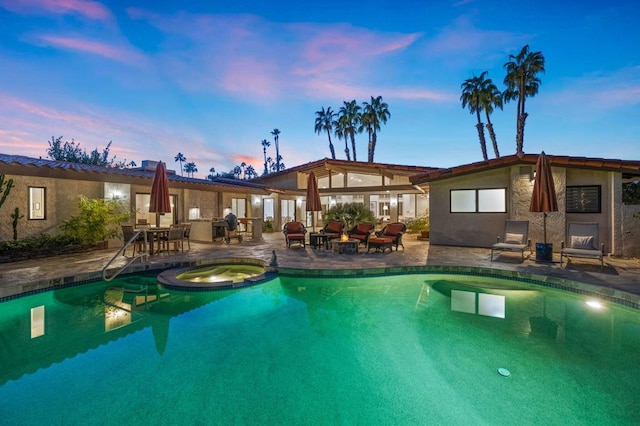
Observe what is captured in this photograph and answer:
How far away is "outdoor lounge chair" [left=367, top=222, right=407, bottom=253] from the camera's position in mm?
9703

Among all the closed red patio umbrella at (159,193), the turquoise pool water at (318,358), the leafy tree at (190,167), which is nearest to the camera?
the turquoise pool water at (318,358)

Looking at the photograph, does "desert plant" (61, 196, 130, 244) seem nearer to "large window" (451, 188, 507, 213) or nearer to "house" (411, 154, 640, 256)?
"house" (411, 154, 640, 256)

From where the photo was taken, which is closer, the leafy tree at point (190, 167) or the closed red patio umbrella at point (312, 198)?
the closed red patio umbrella at point (312, 198)

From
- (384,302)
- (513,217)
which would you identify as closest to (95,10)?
(384,302)

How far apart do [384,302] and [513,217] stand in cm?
735

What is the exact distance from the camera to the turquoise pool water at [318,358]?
2719 millimetres

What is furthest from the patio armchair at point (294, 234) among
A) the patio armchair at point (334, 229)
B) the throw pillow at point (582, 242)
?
the throw pillow at point (582, 242)

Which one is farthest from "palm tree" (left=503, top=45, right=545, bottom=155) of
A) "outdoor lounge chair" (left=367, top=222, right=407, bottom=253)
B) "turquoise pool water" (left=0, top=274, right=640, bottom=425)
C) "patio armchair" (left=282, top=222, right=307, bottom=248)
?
"turquoise pool water" (left=0, top=274, right=640, bottom=425)

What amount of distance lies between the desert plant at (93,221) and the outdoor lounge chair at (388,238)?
9.15 metres

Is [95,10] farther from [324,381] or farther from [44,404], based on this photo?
[324,381]

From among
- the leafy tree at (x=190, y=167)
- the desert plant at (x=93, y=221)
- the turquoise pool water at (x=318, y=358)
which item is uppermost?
the leafy tree at (x=190, y=167)

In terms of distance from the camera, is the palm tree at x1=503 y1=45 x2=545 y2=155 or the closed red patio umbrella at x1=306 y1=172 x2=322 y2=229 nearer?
the closed red patio umbrella at x1=306 y1=172 x2=322 y2=229

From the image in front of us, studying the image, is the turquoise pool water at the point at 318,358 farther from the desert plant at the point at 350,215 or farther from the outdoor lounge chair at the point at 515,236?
the desert plant at the point at 350,215

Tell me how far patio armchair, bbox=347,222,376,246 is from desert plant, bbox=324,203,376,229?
463mm
